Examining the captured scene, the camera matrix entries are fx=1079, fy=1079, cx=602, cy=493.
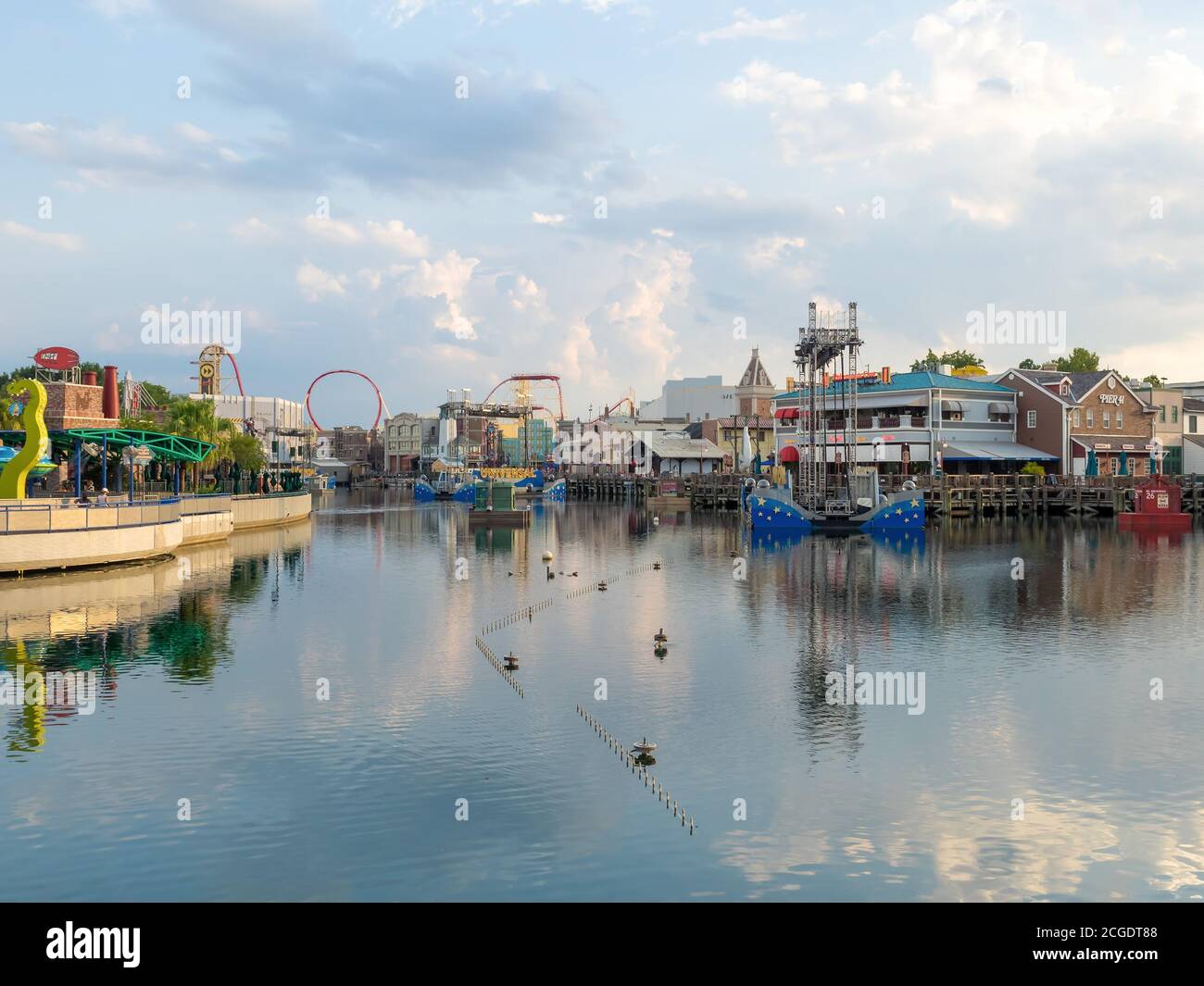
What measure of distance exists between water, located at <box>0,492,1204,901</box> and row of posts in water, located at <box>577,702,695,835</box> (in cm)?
27

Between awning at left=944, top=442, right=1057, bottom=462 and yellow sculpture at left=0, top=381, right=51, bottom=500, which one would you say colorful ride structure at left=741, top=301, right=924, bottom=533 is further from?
yellow sculpture at left=0, top=381, right=51, bottom=500

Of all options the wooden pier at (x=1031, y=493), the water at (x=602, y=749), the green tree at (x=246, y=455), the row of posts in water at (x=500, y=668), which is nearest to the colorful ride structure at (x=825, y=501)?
the wooden pier at (x=1031, y=493)

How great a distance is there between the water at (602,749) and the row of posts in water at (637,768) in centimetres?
27

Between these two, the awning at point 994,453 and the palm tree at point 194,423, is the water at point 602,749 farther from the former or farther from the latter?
the awning at point 994,453

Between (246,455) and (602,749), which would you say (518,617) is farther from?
(246,455)

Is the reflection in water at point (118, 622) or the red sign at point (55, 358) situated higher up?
the red sign at point (55, 358)

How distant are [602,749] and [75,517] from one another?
37578mm

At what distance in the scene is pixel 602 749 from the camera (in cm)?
2291

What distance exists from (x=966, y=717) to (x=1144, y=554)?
45887mm

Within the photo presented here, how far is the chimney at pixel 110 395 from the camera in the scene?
310 feet

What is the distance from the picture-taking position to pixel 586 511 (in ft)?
404

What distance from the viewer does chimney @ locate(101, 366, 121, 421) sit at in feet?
310
